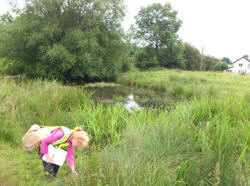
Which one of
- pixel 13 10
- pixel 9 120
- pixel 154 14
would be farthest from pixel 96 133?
pixel 154 14

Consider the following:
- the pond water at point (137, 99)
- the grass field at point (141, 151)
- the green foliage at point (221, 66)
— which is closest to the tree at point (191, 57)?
the green foliage at point (221, 66)

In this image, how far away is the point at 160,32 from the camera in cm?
3072

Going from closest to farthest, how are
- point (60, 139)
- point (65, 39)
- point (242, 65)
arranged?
point (60, 139), point (65, 39), point (242, 65)

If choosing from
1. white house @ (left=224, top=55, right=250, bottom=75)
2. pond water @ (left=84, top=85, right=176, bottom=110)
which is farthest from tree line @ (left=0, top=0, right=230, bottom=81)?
white house @ (left=224, top=55, right=250, bottom=75)

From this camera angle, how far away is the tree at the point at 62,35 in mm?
14641

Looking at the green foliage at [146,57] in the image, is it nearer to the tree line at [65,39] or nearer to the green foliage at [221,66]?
the tree line at [65,39]

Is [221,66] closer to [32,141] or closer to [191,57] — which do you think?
[191,57]

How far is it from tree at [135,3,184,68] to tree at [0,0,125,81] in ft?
49.9

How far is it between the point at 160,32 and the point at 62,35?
749 inches

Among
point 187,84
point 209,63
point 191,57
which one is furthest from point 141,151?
point 209,63

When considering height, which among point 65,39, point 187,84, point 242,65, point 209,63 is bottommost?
point 187,84

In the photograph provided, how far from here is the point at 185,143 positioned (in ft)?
8.52

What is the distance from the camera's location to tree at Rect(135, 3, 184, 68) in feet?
Result: 101

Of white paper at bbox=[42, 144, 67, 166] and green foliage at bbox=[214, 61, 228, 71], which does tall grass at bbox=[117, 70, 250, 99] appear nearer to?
white paper at bbox=[42, 144, 67, 166]
